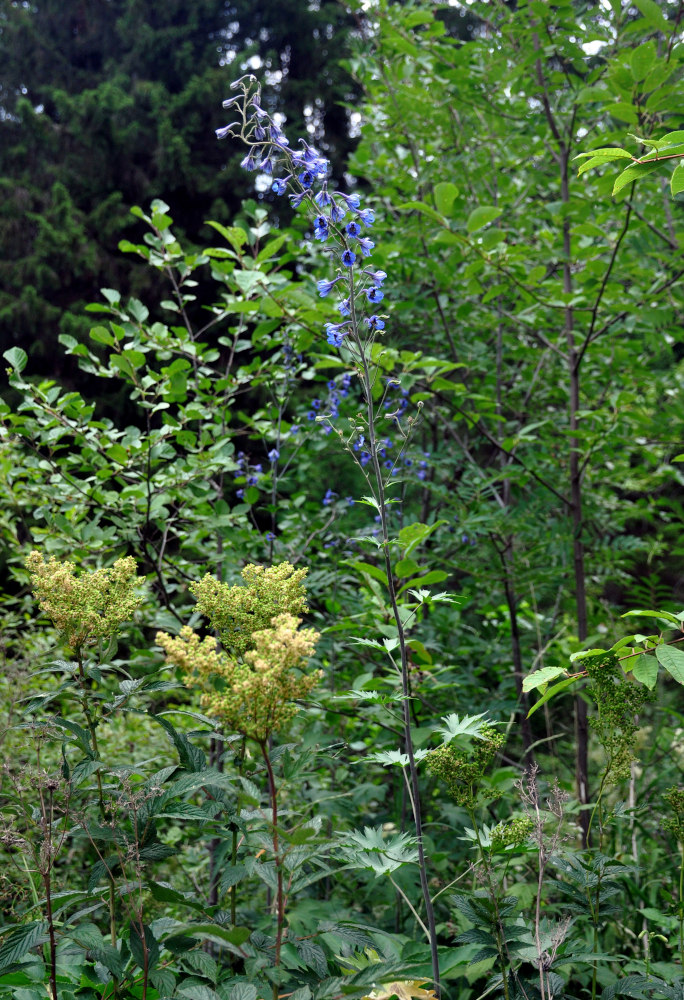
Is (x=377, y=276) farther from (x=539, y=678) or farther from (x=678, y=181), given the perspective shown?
(x=539, y=678)

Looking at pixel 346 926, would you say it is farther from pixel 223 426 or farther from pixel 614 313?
pixel 614 313

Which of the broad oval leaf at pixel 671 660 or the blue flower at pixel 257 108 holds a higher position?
the blue flower at pixel 257 108

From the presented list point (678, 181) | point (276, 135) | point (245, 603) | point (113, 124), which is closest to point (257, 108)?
point (276, 135)

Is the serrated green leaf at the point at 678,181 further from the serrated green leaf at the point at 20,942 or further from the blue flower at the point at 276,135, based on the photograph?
Result: the serrated green leaf at the point at 20,942

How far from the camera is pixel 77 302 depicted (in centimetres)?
786

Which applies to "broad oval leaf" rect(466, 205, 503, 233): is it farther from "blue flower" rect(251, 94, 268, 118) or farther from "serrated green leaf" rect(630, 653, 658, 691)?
"serrated green leaf" rect(630, 653, 658, 691)

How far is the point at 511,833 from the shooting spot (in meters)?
1.36

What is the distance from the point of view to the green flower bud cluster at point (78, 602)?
1282 mm

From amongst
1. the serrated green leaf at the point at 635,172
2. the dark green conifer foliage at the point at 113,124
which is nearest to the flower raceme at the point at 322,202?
the serrated green leaf at the point at 635,172

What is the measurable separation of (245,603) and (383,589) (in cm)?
125

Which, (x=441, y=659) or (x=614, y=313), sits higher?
(x=614, y=313)

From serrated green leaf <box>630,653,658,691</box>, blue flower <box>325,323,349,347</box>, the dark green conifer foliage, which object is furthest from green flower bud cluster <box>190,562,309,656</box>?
the dark green conifer foliage

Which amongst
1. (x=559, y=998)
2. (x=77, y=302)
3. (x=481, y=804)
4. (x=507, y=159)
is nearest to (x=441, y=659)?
(x=481, y=804)

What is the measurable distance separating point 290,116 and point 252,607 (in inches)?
358
